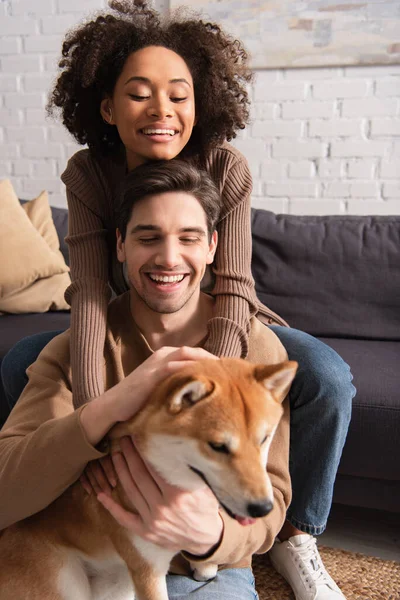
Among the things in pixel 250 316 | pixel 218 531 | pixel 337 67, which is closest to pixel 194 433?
pixel 218 531

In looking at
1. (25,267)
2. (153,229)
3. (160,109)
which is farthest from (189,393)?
(25,267)

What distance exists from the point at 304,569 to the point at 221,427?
987 millimetres

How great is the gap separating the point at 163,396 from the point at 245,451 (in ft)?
0.57

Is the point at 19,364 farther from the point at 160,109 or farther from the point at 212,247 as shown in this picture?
the point at 160,109

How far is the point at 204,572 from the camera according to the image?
132cm

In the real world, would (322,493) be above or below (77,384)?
below

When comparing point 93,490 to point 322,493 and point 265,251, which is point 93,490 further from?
point 265,251

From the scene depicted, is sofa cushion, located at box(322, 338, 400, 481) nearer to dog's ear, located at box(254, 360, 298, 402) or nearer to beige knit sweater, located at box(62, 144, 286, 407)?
beige knit sweater, located at box(62, 144, 286, 407)

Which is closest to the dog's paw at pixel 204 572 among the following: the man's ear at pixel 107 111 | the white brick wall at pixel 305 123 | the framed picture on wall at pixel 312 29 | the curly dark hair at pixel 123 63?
the curly dark hair at pixel 123 63

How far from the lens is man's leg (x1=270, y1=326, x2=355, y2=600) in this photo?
5.15 feet

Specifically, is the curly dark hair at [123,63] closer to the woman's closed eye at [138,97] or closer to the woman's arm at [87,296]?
the woman's closed eye at [138,97]

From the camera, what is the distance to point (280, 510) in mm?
1309

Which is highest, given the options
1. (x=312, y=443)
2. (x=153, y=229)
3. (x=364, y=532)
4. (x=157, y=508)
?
(x=153, y=229)

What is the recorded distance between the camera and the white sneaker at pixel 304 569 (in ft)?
5.30
